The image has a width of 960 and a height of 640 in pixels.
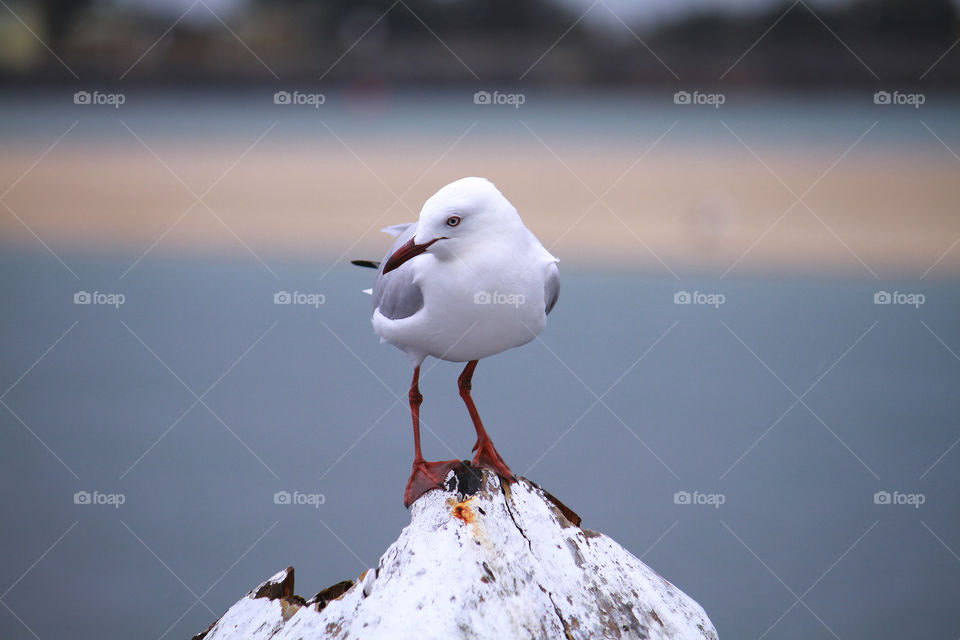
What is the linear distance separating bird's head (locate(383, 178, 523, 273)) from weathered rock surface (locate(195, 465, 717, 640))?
0.77 m

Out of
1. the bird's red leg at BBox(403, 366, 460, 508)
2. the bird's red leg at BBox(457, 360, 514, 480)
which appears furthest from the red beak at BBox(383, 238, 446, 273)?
the bird's red leg at BBox(403, 366, 460, 508)

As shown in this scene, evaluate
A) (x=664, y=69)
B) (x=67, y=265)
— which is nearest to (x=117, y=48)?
(x=67, y=265)

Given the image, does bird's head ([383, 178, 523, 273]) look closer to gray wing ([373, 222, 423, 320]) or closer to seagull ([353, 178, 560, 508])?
seagull ([353, 178, 560, 508])

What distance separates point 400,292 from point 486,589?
1.06 m

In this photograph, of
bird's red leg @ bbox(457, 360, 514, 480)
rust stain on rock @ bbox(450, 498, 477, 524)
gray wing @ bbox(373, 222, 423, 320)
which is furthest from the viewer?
bird's red leg @ bbox(457, 360, 514, 480)

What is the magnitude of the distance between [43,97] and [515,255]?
2067 centimetres

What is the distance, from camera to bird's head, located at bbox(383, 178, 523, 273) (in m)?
3.12

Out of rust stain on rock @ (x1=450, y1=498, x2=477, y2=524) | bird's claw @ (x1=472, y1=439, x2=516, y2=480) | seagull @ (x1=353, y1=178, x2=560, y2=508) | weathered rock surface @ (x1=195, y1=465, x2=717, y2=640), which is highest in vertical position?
seagull @ (x1=353, y1=178, x2=560, y2=508)

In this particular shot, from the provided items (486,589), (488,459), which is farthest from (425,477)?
(486,589)

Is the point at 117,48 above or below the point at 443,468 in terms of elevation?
above

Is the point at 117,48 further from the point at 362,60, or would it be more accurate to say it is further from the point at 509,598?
the point at 509,598

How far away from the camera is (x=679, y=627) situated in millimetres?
3268

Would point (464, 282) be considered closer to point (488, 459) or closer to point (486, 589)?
point (488, 459)

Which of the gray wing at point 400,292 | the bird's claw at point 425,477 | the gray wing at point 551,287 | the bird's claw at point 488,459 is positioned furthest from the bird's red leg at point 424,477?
the gray wing at point 551,287
